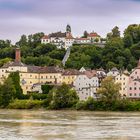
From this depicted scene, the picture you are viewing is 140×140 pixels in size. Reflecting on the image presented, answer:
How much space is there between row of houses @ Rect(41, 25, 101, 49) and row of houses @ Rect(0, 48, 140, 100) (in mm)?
46590

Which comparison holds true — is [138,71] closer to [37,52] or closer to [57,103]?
[57,103]

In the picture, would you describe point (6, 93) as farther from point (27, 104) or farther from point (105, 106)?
point (105, 106)

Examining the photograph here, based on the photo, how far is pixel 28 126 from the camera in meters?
54.6

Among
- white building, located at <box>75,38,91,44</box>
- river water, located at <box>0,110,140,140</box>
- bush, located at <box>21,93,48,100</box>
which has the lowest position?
river water, located at <box>0,110,140,140</box>

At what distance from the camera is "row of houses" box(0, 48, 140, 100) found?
324 feet

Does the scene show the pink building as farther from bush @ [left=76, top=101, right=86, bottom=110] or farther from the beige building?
the beige building

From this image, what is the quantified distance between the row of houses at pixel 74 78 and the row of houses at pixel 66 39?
46590 millimetres

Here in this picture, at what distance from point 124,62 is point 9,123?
80476 millimetres

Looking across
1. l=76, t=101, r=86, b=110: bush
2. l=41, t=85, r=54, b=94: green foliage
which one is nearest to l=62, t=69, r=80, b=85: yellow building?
l=41, t=85, r=54, b=94: green foliage

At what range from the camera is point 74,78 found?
11362 cm

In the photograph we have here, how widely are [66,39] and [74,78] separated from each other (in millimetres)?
53088

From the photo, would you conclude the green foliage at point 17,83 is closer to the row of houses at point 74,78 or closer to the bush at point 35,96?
the bush at point 35,96

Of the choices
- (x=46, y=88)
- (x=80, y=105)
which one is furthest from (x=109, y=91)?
(x=46, y=88)

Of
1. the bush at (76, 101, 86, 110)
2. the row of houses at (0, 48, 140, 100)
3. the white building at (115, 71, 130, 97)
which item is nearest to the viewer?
the bush at (76, 101, 86, 110)
